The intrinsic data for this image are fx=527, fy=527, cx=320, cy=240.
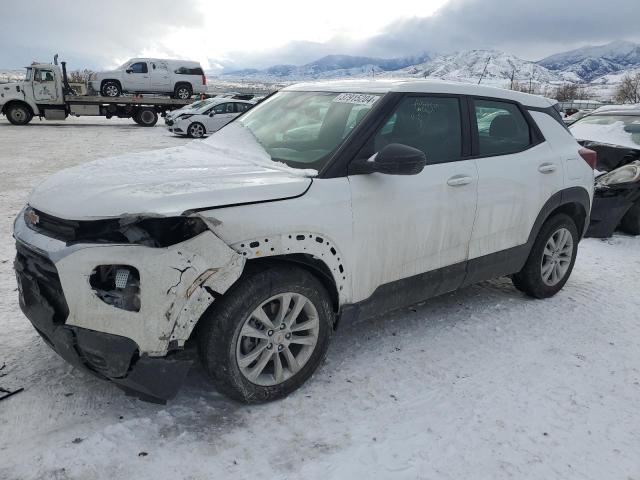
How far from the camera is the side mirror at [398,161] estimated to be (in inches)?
114

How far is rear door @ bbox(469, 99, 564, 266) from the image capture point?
147 inches

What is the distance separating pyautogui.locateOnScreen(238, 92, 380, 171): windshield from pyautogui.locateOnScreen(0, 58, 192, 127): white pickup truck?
22150 millimetres

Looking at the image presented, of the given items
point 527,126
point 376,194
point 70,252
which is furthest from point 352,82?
point 70,252

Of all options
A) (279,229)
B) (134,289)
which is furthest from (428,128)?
(134,289)

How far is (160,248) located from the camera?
2.37m

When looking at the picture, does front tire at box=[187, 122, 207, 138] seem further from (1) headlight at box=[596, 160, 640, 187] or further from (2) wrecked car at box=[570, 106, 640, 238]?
(1) headlight at box=[596, 160, 640, 187]

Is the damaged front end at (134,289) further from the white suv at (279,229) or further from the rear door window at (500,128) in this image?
the rear door window at (500,128)

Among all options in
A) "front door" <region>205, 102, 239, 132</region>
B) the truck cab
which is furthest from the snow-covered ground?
the truck cab

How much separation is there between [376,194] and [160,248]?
4.23 feet

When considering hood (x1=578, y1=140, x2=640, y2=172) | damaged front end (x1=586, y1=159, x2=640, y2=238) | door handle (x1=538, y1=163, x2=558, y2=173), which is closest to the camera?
door handle (x1=538, y1=163, x2=558, y2=173)

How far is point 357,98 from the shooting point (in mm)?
3455

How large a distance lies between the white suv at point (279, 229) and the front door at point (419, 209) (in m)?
0.01

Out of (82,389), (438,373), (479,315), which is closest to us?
(82,389)

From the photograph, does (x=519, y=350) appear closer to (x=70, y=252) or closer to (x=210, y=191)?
(x=210, y=191)
